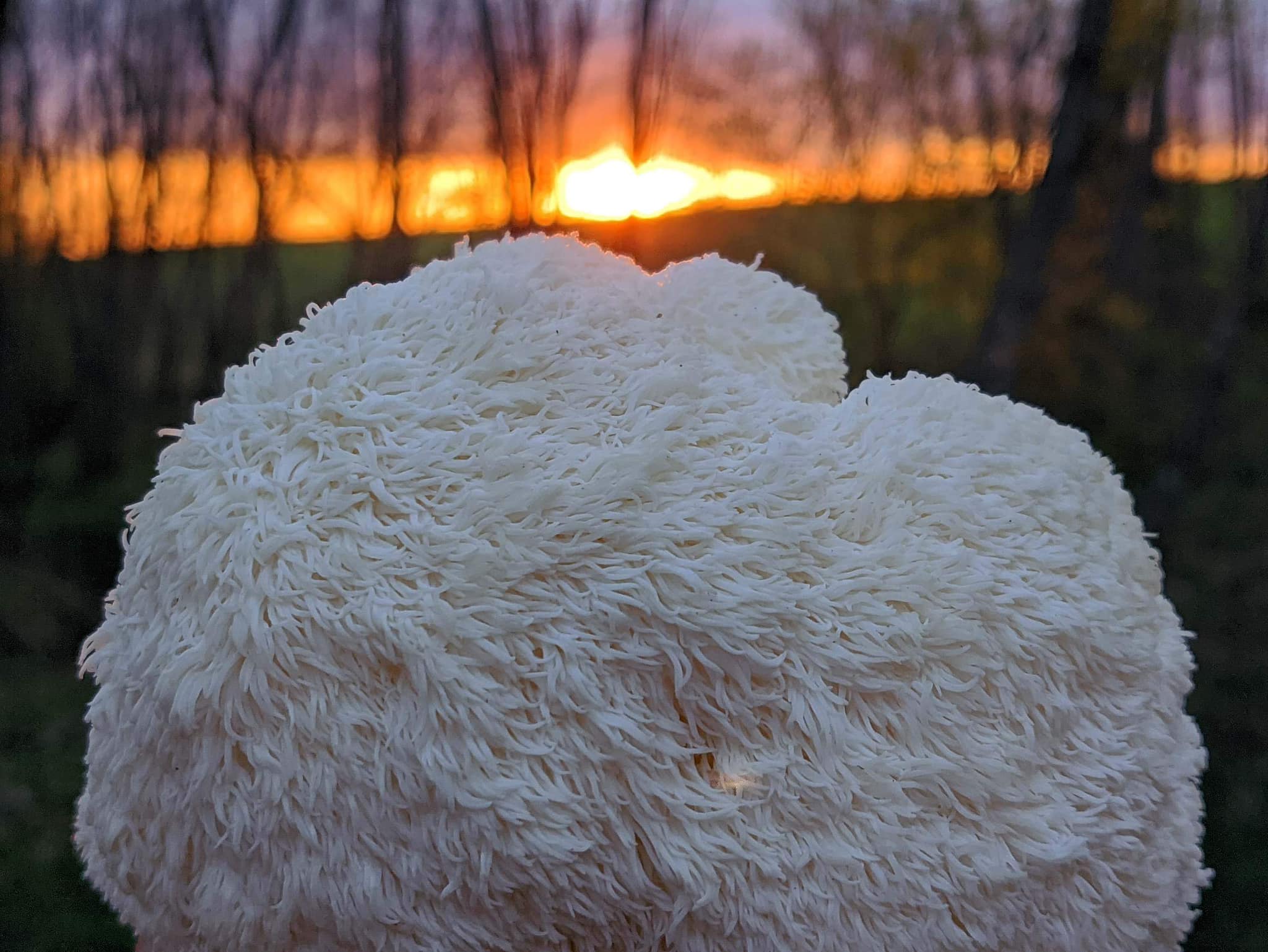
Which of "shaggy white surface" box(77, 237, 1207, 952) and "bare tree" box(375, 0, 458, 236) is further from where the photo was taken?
"bare tree" box(375, 0, 458, 236)

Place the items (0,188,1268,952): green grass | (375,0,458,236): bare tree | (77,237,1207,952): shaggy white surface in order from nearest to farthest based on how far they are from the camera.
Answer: (77,237,1207,952): shaggy white surface
(375,0,458,236): bare tree
(0,188,1268,952): green grass

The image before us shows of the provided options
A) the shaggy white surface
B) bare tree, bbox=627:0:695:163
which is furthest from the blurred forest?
the shaggy white surface

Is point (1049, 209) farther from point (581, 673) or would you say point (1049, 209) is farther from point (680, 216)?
point (581, 673)

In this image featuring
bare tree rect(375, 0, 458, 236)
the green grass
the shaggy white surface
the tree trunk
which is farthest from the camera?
the green grass

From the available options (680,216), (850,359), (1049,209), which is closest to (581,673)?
(680,216)

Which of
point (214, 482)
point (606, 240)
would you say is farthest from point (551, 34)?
point (214, 482)

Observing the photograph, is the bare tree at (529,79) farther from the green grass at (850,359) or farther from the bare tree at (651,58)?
the green grass at (850,359)

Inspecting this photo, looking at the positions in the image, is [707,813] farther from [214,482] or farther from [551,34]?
[551,34]

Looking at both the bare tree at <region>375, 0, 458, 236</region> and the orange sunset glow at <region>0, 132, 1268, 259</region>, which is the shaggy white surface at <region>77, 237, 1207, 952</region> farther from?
the bare tree at <region>375, 0, 458, 236</region>
